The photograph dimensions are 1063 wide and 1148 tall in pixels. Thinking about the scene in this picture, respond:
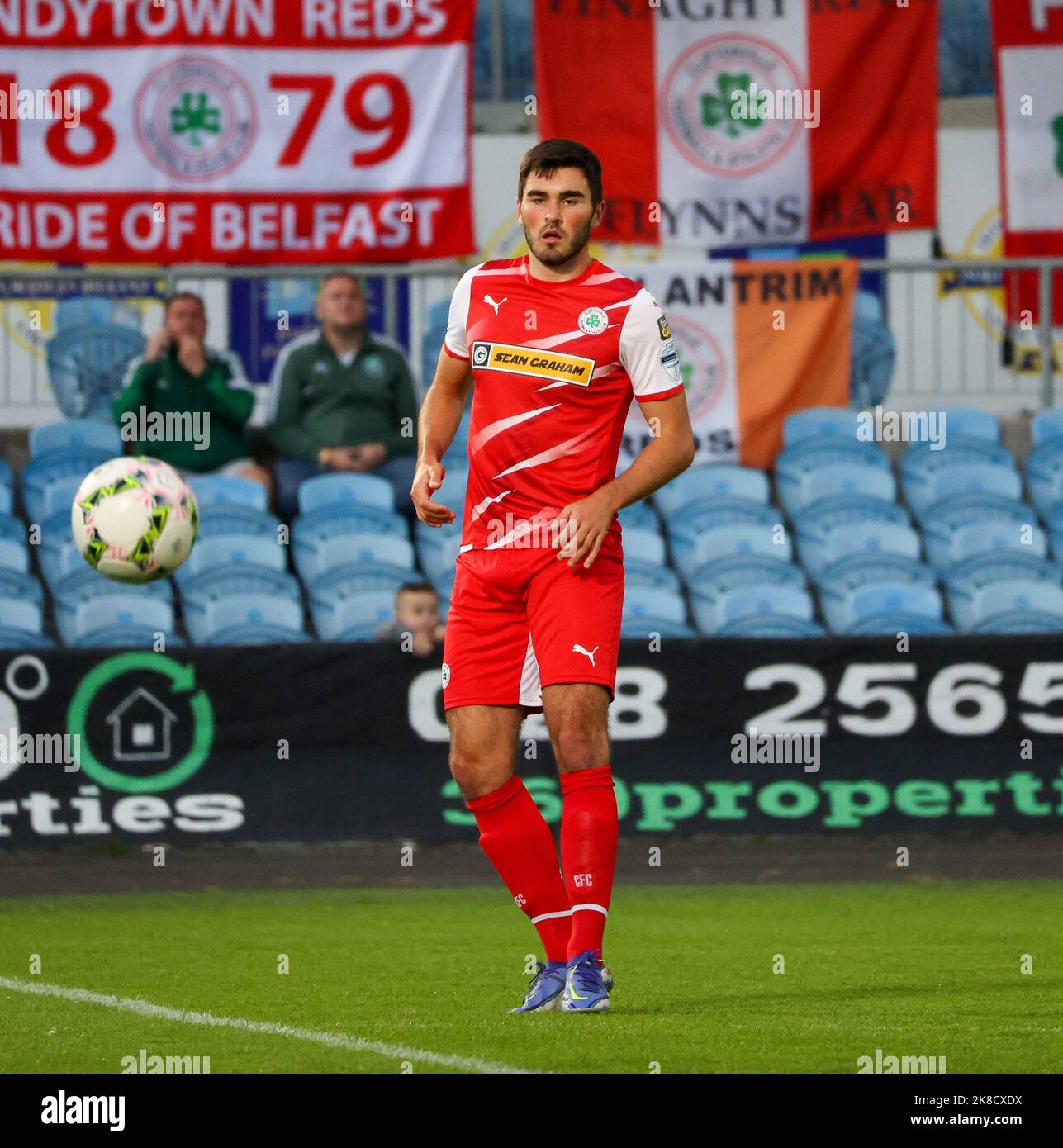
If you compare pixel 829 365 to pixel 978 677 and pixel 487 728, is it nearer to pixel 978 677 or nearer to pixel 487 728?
pixel 978 677

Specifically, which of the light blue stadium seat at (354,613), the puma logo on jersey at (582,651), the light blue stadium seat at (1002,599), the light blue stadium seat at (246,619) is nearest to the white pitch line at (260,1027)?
the puma logo on jersey at (582,651)

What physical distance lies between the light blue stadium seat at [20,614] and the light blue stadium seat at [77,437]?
1.23 metres

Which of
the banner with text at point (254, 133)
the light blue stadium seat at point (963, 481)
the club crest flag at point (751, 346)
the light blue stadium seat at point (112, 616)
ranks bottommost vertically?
the light blue stadium seat at point (112, 616)

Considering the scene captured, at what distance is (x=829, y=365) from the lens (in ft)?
45.1

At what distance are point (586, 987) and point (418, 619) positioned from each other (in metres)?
5.84

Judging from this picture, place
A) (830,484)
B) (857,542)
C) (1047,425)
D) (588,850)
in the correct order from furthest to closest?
(1047,425) → (830,484) → (857,542) → (588,850)

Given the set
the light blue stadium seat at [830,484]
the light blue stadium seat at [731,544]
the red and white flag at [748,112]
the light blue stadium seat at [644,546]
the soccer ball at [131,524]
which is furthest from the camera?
the light blue stadium seat at [830,484]

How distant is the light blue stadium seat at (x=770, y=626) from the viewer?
1248 cm

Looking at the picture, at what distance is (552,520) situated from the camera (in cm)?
593

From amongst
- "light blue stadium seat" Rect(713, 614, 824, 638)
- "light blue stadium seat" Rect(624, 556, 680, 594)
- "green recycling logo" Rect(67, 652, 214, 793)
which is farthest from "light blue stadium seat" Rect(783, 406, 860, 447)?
"green recycling logo" Rect(67, 652, 214, 793)

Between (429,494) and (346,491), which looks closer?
(429,494)

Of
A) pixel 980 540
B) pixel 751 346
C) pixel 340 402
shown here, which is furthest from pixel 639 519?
pixel 980 540

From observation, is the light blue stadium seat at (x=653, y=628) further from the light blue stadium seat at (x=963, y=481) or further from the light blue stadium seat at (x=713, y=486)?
the light blue stadium seat at (x=963, y=481)

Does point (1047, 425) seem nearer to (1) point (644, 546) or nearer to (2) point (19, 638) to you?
(1) point (644, 546)
